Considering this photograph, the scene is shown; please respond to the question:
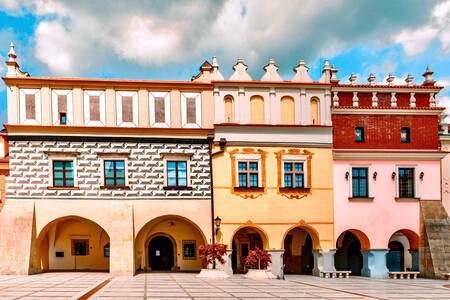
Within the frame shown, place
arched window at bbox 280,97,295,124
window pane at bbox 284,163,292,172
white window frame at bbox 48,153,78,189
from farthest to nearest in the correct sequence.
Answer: arched window at bbox 280,97,295,124 < window pane at bbox 284,163,292,172 < white window frame at bbox 48,153,78,189

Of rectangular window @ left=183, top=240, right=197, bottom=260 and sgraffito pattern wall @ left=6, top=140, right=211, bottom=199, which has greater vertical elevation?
sgraffito pattern wall @ left=6, top=140, right=211, bottom=199

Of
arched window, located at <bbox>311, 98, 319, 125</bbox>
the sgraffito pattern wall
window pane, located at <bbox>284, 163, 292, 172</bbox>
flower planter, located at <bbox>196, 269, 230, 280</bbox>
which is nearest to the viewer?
flower planter, located at <bbox>196, 269, 230, 280</bbox>

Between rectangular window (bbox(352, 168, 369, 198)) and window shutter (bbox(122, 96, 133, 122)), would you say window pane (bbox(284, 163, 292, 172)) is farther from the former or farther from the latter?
window shutter (bbox(122, 96, 133, 122))

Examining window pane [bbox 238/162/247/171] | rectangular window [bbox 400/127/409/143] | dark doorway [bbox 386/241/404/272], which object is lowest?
dark doorway [bbox 386/241/404/272]

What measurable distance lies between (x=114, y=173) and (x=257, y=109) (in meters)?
8.24

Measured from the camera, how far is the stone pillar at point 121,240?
18.2m

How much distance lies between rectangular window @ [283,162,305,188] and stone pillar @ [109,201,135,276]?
8.25 meters

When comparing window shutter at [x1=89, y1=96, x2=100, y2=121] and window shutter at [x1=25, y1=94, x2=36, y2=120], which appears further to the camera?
window shutter at [x1=89, y1=96, x2=100, y2=121]

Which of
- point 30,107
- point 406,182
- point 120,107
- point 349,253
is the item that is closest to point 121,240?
point 120,107

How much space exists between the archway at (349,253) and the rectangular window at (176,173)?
33.4 ft

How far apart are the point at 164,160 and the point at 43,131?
609 cm

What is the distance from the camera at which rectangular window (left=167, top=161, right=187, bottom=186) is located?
65.1 ft

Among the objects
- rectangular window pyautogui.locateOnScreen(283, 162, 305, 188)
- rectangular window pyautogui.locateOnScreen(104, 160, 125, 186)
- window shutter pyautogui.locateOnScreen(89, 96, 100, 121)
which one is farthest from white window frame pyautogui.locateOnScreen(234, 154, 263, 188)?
window shutter pyautogui.locateOnScreen(89, 96, 100, 121)

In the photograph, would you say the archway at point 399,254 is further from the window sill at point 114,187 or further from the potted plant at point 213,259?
the window sill at point 114,187
